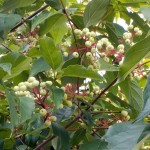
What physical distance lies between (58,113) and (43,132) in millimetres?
115

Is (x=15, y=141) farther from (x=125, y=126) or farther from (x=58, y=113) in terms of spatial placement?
(x=125, y=126)

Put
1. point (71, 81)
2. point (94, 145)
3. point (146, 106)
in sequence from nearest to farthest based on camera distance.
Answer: point (146, 106), point (94, 145), point (71, 81)

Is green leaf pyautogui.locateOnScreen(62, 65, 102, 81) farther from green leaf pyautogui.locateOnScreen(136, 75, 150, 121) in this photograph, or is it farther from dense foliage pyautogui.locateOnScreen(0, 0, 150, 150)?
green leaf pyautogui.locateOnScreen(136, 75, 150, 121)

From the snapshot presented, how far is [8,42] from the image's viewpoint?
4.99 feet

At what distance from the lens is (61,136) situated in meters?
1.05

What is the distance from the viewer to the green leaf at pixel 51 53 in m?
0.98

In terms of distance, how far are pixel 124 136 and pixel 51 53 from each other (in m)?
0.30

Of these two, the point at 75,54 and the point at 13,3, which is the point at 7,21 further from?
the point at 75,54

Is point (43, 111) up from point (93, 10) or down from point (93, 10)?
down

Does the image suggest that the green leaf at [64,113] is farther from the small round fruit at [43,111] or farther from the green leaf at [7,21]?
the green leaf at [7,21]

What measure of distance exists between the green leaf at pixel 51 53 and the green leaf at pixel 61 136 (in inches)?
6.5

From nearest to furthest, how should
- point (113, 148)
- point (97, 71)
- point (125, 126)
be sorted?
point (113, 148) → point (125, 126) → point (97, 71)

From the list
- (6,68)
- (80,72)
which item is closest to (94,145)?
(80,72)

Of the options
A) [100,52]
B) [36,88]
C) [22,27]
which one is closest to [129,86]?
[100,52]
